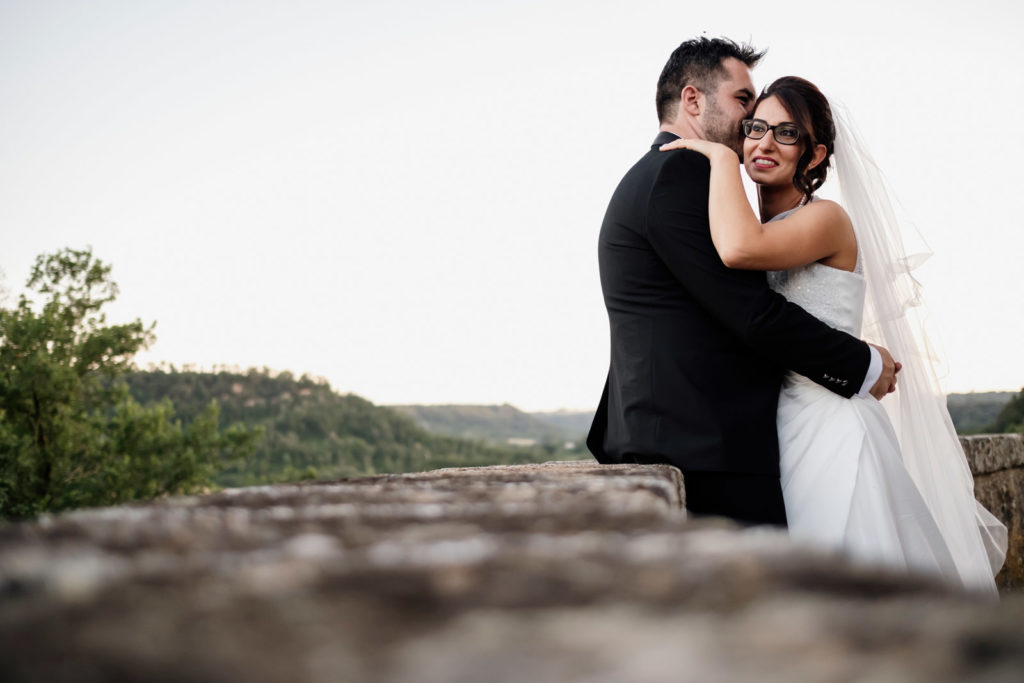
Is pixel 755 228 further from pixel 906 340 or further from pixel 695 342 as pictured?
pixel 906 340

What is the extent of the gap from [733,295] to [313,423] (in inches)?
1807

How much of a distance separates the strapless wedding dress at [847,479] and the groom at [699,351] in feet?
0.29

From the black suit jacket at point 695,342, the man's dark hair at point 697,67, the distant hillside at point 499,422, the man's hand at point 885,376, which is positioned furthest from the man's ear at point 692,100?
the distant hillside at point 499,422

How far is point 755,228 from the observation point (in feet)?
9.27

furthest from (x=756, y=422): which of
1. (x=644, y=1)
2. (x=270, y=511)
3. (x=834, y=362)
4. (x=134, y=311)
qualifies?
(x=134, y=311)

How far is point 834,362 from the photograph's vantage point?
114 inches

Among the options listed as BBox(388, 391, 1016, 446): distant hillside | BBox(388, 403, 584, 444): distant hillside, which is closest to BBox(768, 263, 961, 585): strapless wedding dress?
BBox(388, 391, 1016, 446): distant hillside

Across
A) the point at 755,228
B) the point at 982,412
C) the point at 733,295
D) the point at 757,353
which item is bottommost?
the point at 982,412

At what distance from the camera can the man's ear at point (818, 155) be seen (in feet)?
11.3

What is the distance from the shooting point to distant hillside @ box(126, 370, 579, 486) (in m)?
42.0

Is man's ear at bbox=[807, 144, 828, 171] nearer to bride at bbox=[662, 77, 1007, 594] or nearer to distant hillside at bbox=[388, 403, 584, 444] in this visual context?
bride at bbox=[662, 77, 1007, 594]

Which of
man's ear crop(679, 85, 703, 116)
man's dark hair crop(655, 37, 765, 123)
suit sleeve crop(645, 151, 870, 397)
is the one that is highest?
man's dark hair crop(655, 37, 765, 123)

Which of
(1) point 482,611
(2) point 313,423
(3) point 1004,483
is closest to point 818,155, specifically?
(3) point 1004,483

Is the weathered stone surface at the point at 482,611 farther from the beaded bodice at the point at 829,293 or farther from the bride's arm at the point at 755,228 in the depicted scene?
the beaded bodice at the point at 829,293
